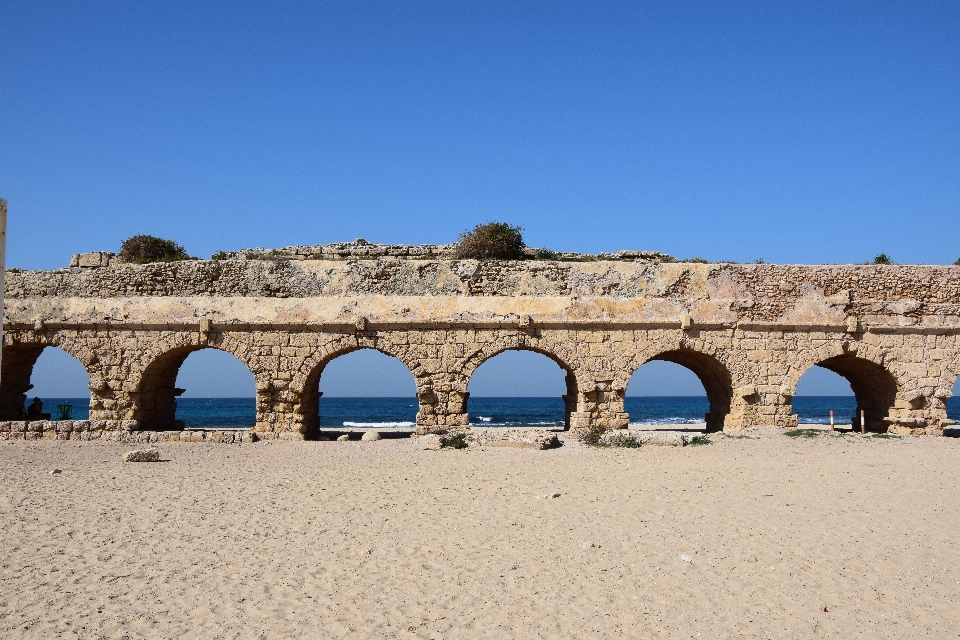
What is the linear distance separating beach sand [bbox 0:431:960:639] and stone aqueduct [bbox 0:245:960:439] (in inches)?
176

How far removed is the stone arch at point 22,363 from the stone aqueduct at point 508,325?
77 mm

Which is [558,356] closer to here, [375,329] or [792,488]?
[375,329]

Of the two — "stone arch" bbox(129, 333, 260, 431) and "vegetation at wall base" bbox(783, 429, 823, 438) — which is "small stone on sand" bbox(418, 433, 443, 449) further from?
"vegetation at wall base" bbox(783, 429, 823, 438)

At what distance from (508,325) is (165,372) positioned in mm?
8046

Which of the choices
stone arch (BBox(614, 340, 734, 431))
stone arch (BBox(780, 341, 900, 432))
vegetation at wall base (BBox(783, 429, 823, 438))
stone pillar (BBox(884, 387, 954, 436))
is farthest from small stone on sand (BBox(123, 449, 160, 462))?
stone pillar (BBox(884, 387, 954, 436))

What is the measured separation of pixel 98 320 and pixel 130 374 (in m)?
1.37

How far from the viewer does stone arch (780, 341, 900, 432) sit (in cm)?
1494

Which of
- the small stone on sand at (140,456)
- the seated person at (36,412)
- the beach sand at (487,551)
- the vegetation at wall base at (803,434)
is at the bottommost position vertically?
the beach sand at (487,551)

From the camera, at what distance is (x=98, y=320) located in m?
15.2

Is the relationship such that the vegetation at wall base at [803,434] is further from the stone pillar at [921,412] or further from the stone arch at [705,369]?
the stone pillar at [921,412]

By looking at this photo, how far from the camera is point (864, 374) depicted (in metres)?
16.4

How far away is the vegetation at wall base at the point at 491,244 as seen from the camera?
653 inches

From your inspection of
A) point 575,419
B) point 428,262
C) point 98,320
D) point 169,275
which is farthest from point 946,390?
point 98,320

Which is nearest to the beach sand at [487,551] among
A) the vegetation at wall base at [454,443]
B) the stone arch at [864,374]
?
the vegetation at wall base at [454,443]
